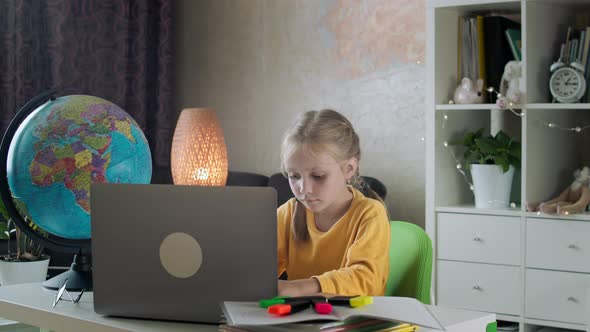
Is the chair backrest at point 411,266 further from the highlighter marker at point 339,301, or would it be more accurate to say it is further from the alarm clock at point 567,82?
the alarm clock at point 567,82

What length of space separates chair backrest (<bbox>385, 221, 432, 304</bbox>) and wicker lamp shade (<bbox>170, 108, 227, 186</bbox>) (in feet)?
3.99

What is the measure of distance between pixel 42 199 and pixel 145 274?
20.3 inches

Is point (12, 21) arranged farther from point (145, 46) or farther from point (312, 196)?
point (312, 196)

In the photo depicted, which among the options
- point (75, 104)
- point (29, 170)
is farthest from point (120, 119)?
point (29, 170)

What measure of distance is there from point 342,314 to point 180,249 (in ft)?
0.98

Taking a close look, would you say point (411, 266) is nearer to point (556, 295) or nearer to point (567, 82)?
point (556, 295)

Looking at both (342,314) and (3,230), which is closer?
(342,314)

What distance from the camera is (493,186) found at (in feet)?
10.6

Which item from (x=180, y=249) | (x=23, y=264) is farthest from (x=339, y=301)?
(x=23, y=264)

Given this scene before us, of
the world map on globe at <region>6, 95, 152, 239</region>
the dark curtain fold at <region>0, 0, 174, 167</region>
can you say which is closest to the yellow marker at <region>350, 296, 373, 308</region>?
the world map on globe at <region>6, 95, 152, 239</region>

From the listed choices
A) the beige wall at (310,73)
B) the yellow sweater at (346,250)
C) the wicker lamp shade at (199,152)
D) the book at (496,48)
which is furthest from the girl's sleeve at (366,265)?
the beige wall at (310,73)

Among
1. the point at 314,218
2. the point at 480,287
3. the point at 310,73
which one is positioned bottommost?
the point at 480,287

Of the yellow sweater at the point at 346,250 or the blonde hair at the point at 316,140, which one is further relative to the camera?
the blonde hair at the point at 316,140

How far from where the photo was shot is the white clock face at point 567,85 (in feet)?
9.96
